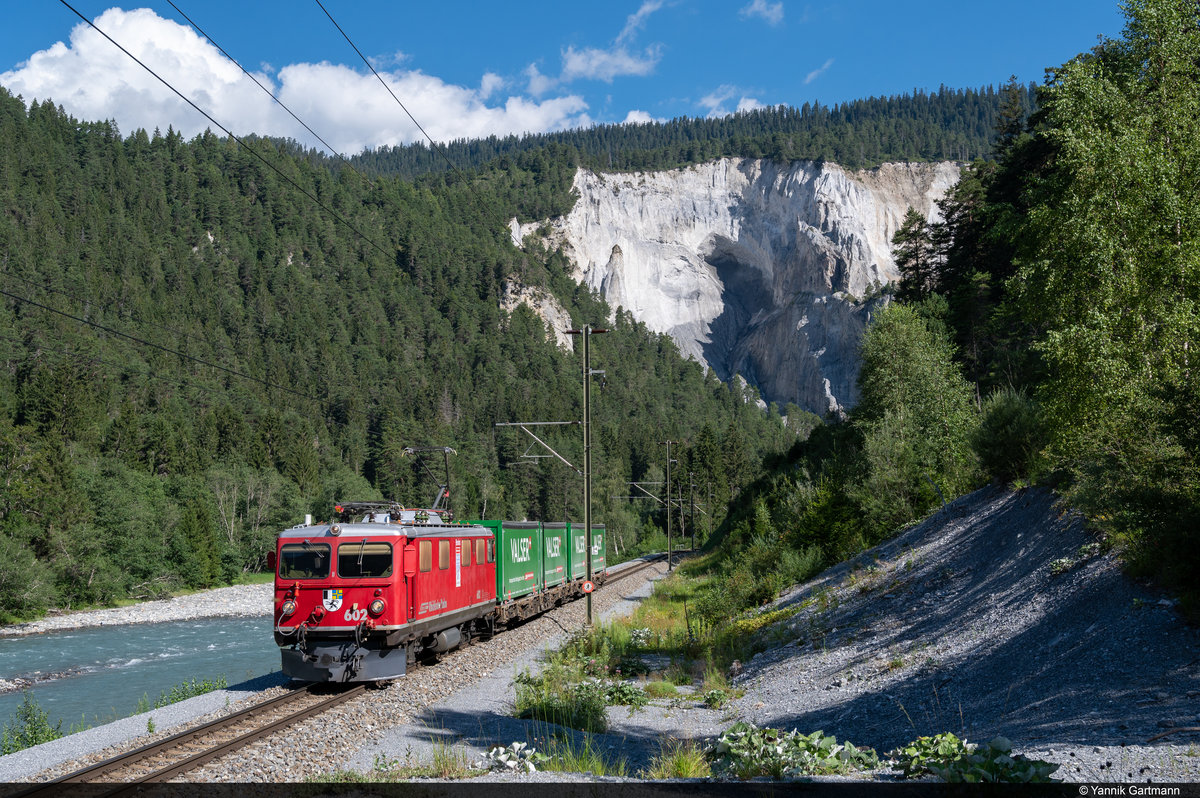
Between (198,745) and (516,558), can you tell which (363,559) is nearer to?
(198,745)

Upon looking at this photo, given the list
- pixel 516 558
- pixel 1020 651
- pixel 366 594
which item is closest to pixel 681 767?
pixel 1020 651

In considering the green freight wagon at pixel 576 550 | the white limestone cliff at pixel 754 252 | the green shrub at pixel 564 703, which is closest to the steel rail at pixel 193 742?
the green shrub at pixel 564 703

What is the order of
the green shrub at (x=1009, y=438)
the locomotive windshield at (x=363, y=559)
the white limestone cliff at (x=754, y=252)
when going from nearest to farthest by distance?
1. the locomotive windshield at (x=363, y=559)
2. the green shrub at (x=1009, y=438)
3. the white limestone cliff at (x=754, y=252)

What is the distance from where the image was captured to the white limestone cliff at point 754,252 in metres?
162

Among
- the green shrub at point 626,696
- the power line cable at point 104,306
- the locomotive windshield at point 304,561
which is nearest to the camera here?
the green shrub at point 626,696

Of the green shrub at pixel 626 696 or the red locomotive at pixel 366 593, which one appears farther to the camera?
the red locomotive at pixel 366 593

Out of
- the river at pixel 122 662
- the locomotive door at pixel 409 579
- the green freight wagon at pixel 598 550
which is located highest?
the locomotive door at pixel 409 579

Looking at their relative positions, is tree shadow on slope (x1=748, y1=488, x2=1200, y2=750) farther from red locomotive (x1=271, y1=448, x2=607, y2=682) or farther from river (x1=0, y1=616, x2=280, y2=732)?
river (x1=0, y1=616, x2=280, y2=732)

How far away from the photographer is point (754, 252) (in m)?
178

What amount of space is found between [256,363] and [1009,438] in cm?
11003

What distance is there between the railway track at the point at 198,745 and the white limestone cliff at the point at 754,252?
152594mm

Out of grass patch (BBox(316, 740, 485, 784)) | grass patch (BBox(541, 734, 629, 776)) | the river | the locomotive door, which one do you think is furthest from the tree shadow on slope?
the river

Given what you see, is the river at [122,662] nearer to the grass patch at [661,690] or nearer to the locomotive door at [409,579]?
the locomotive door at [409,579]

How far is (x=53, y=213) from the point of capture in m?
121
